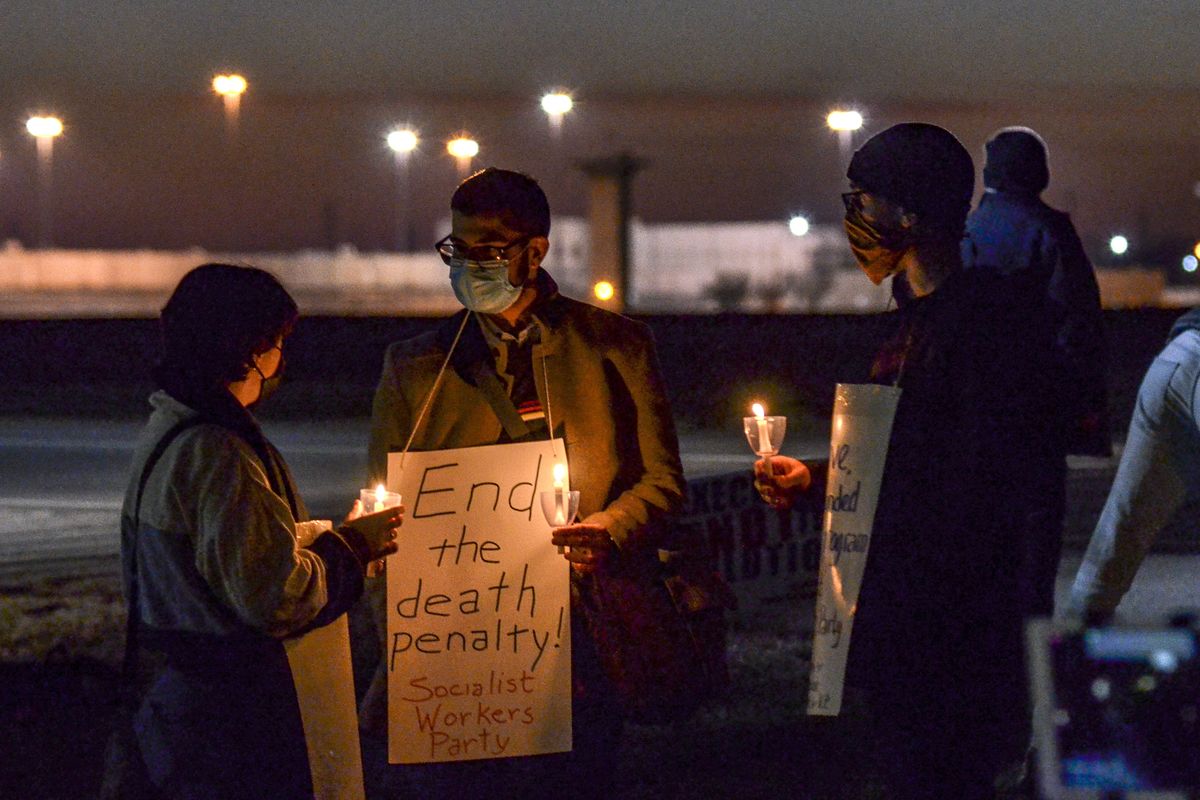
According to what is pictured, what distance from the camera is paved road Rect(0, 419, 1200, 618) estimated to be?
1092 centimetres

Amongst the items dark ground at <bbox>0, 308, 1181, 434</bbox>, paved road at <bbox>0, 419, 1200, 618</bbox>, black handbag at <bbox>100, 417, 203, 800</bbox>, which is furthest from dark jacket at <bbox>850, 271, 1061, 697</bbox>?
dark ground at <bbox>0, 308, 1181, 434</bbox>

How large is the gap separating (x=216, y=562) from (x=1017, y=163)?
3479 millimetres

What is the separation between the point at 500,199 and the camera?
4.10 metres

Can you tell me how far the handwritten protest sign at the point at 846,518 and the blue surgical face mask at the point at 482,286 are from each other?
78 centimetres

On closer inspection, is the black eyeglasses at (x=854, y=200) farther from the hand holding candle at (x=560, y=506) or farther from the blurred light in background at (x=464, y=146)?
the blurred light in background at (x=464, y=146)

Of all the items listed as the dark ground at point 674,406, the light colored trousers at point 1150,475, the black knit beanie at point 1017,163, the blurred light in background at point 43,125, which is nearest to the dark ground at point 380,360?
the dark ground at point 674,406

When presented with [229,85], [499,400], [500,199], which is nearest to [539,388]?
[499,400]

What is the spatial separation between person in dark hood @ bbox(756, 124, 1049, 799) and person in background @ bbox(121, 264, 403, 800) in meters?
1.14

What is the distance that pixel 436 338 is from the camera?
4.18 m

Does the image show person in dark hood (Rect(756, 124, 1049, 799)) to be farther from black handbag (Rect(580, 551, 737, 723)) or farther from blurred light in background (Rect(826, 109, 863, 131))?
blurred light in background (Rect(826, 109, 863, 131))

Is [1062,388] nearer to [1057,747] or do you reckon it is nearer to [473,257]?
[473,257]

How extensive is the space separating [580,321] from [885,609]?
989mm

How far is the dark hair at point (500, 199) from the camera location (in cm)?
410

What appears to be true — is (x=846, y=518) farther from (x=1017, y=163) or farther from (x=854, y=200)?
(x=1017, y=163)
